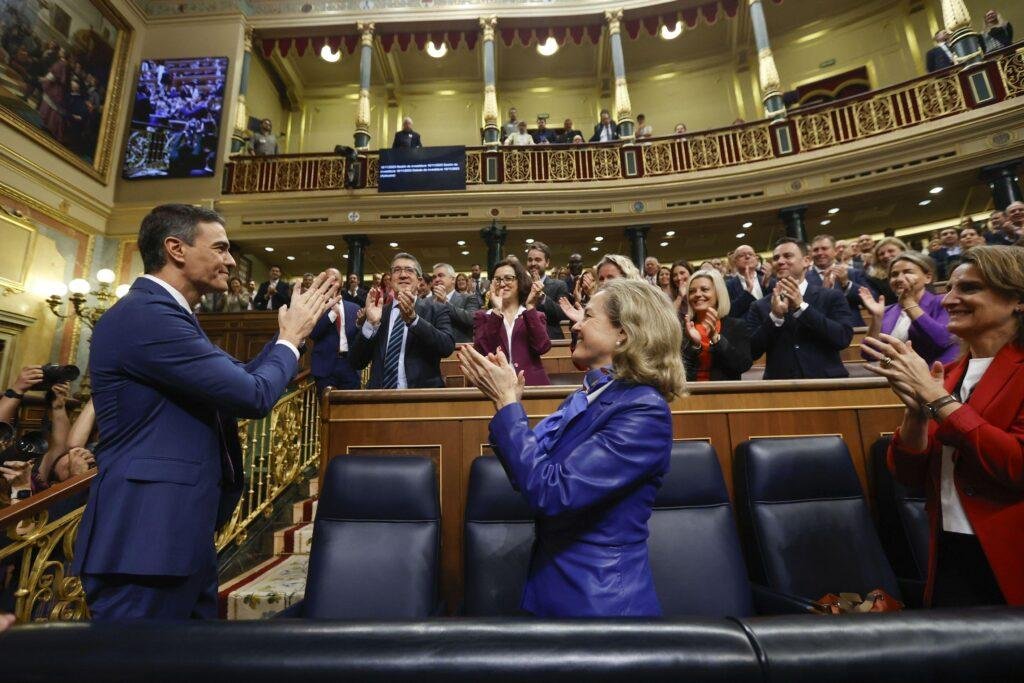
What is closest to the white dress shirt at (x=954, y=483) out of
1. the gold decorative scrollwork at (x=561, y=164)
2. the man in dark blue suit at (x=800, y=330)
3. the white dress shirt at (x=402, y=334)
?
the man in dark blue suit at (x=800, y=330)

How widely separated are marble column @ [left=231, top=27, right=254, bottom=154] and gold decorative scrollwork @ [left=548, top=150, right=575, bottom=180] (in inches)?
221

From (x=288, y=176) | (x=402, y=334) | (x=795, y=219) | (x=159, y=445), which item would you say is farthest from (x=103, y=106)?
(x=795, y=219)

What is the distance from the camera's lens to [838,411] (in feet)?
6.77

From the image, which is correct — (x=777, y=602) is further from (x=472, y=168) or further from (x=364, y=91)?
(x=364, y=91)

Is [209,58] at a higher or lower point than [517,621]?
higher

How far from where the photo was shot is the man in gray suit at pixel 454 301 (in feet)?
11.6

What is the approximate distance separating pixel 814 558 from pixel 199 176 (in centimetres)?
1004

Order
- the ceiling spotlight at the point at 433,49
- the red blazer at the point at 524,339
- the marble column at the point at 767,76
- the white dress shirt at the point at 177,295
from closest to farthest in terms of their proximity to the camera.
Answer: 1. the white dress shirt at the point at 177,295
2. the red blazer at the point at 524,339
3. the marble column at the point at 767,76
4. the ceiling spotlight at the point at 433,49

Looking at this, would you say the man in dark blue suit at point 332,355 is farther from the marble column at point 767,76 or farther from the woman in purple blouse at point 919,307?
the marble column at point 767,76

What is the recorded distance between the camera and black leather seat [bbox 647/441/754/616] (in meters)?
1.57

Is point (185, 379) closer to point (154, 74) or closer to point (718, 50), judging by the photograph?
point (154, 74)

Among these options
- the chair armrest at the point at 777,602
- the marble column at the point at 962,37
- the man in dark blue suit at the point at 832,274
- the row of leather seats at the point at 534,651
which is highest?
the marble column at the point at 962,37

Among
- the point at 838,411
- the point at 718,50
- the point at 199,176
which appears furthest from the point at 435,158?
the point at 838,411

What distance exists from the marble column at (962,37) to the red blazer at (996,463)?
8.69 metres
